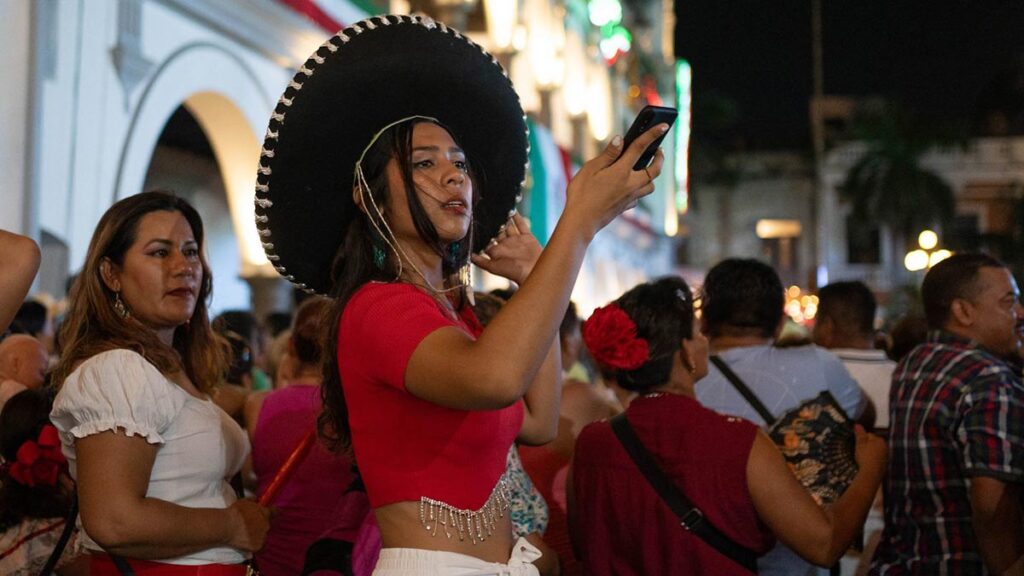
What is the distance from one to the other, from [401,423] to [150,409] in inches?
34.5

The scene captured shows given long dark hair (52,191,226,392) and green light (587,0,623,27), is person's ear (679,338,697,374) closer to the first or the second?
long dark hair (52,191,226,392)

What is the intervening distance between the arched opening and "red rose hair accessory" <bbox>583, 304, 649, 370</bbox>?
36.5 ft

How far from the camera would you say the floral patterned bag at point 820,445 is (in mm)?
3631

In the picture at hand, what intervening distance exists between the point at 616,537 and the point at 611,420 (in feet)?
1.12

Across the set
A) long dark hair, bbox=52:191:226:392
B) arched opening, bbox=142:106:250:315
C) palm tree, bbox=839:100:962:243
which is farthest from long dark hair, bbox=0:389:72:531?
palm tree, bbox=839:100:962:243

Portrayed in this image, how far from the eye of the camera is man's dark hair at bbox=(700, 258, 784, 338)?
468 cm

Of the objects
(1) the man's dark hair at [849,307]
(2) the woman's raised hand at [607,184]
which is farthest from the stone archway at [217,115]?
(2) the woman's raised hand at [607,184]

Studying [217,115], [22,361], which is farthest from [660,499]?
[217,115]

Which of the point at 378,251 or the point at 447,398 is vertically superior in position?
the point at 378,251

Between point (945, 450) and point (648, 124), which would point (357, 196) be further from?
point (945, 450)

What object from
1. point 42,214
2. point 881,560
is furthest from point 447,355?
point 42,214

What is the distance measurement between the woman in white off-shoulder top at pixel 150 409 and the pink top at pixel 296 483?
0.82 m

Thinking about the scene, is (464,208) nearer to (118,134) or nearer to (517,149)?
(517,149)

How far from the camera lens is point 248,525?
10.2 ft
